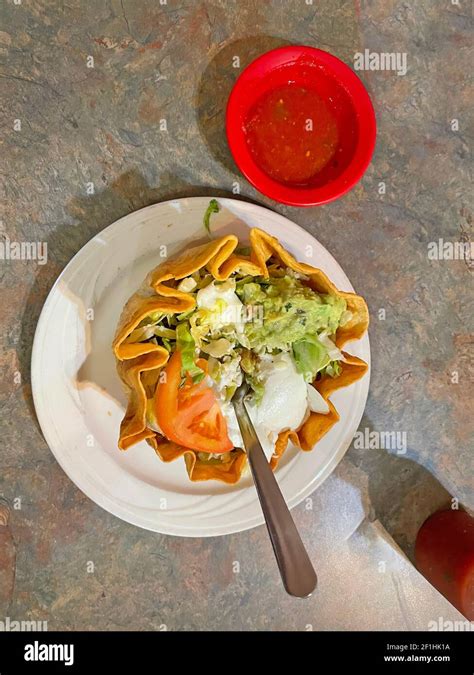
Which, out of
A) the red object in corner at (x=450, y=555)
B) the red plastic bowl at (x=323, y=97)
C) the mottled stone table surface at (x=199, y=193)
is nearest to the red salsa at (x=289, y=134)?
the red plastic bowl at (x=323, y=97)

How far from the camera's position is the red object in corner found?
186 centimetres

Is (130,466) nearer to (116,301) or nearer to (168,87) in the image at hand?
(116,301)

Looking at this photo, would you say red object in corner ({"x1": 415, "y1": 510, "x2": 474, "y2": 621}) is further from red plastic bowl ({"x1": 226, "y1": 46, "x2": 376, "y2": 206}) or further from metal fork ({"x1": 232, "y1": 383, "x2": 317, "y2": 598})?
red plastic bowl ({"x1": 226, "y1": 46, "x2": 376, "y2": 206})

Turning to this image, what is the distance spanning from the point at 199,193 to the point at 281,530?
108 cm

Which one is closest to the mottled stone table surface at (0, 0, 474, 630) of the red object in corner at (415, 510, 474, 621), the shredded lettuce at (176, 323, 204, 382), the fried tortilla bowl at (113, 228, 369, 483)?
the red object in corner at (415, 510, 474, 621)

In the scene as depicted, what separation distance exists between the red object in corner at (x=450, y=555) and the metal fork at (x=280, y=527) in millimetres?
671

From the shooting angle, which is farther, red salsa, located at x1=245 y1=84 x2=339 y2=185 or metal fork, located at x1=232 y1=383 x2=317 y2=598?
red salsa, located at x1=245 y1=84 x2=339 y2=185

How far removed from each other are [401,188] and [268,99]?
55cm

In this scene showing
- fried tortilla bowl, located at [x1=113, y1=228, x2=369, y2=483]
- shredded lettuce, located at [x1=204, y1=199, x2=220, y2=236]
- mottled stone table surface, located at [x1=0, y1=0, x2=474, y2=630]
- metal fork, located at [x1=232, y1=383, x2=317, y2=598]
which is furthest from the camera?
mottled stone table surface, located at [x1=0, y1=0, x2=474, y2=630]

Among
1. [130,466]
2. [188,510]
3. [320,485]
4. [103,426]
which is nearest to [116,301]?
[103,426]

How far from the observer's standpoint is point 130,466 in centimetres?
191

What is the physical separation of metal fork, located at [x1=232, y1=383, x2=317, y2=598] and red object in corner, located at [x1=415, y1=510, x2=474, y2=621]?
67 centimetres

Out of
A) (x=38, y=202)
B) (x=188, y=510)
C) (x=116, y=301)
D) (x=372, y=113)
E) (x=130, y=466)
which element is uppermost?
(x=372, y=113)

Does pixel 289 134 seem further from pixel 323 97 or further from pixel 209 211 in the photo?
pixel 209 211
